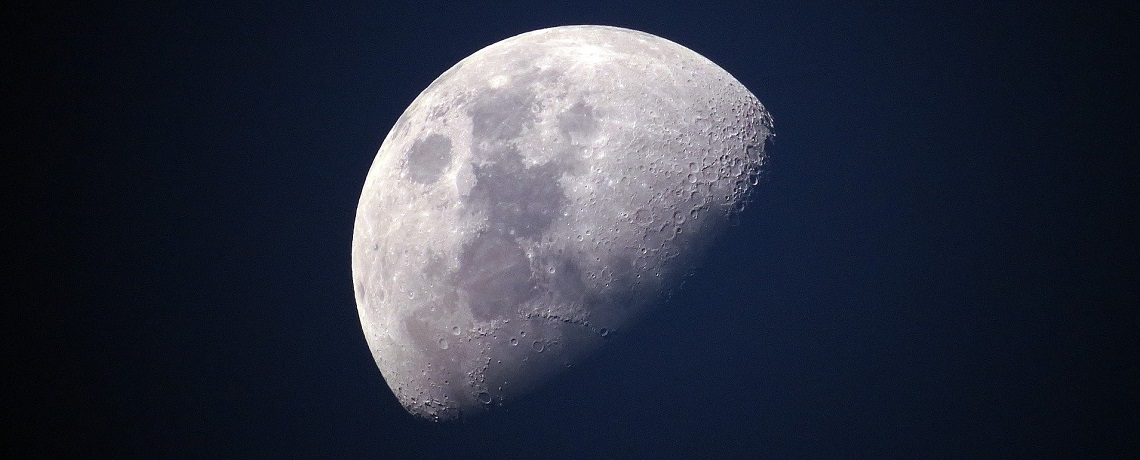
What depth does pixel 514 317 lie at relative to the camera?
3.99 m

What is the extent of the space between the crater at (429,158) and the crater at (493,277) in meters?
0.55

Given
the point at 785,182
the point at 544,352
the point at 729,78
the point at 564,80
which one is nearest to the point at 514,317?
the point at 544,352

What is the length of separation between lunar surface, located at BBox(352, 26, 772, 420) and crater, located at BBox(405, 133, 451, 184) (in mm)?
11

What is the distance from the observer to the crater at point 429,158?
171 inches

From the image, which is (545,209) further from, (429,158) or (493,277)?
(429,158)

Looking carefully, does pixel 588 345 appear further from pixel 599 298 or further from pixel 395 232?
pixel 395 232

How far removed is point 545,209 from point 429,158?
0.90m

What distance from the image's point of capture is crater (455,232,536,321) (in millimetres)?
3943

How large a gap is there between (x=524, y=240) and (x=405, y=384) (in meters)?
1.38

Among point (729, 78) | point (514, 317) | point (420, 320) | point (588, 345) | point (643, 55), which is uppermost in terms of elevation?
point (643, 55)

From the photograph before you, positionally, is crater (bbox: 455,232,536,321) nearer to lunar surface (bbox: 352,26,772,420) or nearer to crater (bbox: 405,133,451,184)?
lunar surface (bbox: 352,26,772,420)

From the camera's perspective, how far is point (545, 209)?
3.94 meters

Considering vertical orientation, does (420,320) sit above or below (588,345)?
above

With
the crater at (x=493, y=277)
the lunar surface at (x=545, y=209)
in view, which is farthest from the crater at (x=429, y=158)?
the crater at (x=493, y=277)
